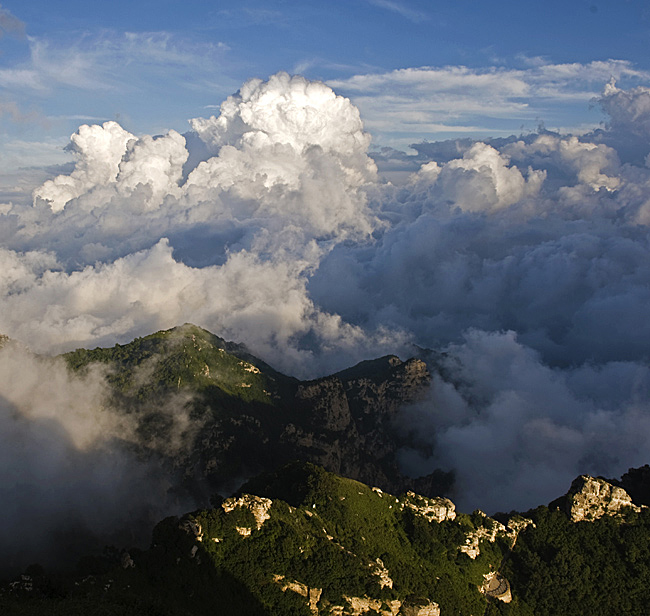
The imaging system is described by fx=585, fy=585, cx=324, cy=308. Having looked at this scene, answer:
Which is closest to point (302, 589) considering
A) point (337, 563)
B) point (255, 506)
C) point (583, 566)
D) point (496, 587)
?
point (337, 563)

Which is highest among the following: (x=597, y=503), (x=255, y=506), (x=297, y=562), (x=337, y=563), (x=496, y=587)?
(x=597, y=503)

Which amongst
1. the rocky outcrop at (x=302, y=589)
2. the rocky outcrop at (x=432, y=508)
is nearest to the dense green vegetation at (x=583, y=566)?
the rocky outcrop at (x=432, y=508)

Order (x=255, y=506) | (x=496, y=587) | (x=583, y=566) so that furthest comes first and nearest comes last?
(x=583, y=566) → (x=496, y=587) → (x=255, y=506)

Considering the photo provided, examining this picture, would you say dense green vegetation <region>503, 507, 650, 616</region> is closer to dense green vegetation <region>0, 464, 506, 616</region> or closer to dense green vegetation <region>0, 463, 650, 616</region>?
dense green vegetation <region>0, 463, 650, 616</region>

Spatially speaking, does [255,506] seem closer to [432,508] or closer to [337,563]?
[337,563]

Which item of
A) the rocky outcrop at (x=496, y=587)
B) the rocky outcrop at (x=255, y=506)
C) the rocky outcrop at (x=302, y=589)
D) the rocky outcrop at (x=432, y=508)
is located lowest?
the rocky outcrop at (x=496, y=587)

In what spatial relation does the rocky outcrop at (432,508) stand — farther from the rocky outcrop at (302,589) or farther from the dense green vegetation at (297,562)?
the rocky outcrop at (302,589)

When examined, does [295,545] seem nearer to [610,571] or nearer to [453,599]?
[453,599]

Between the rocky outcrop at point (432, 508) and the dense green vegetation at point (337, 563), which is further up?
the rocky outcrop at point (432, 508)

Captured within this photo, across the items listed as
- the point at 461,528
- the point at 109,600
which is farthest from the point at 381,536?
the point at 109,600
